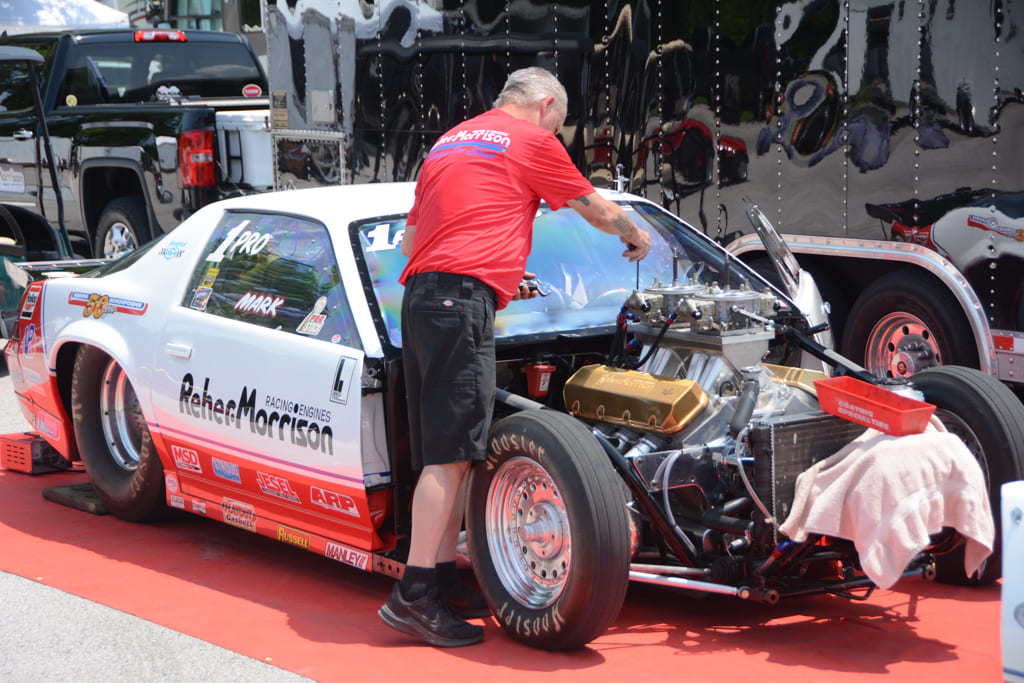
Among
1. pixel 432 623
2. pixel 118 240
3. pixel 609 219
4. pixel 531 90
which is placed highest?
pixel 531 90

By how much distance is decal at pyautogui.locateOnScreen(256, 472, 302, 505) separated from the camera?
5047 millimetres

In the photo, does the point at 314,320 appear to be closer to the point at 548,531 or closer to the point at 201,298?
the point at 201,298

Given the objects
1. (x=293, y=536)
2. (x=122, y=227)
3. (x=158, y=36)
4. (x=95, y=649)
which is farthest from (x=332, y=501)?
(x=158, y=36)

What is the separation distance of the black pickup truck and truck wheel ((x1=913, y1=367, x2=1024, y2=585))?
7.68 metres

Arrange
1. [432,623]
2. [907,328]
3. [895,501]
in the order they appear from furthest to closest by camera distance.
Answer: [907,328] < [432,623] < [895,501]

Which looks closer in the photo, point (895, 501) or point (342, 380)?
point (895, 501)

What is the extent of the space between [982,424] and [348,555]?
2.31m

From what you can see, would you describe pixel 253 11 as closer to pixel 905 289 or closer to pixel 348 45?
pixel 348 45

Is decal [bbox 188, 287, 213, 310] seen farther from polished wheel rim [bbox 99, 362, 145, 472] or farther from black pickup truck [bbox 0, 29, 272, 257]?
black pickup truck [bbox 0, 29, 272, 257]

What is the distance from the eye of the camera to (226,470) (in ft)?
17.5

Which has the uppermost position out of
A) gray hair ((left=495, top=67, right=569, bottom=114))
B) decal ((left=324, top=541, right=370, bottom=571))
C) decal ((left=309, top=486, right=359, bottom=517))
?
gray hair ((left=495, top=67, right=569, bottom=114))

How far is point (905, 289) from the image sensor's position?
724cm

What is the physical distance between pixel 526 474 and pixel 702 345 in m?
0.88

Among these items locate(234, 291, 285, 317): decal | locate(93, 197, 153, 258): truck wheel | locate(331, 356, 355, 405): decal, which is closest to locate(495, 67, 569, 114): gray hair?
locate(331, 356, 355, 405): decal
